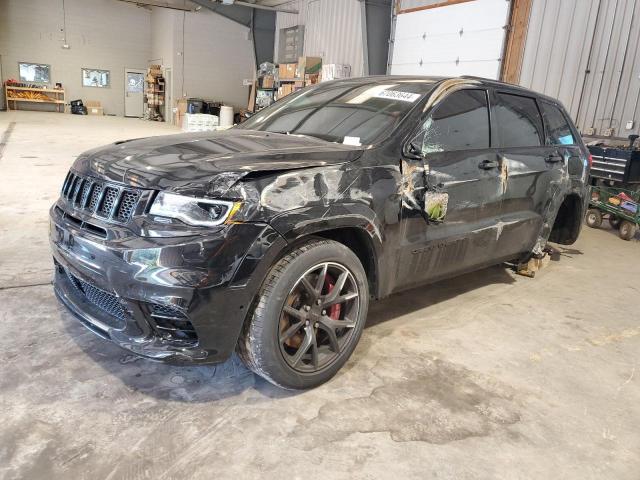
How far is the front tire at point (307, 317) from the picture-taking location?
83.2 inches

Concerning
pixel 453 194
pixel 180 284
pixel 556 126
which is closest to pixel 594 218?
pixel 556 126

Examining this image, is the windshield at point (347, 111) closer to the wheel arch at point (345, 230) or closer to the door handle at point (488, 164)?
the wheel arch at point (345, 230)

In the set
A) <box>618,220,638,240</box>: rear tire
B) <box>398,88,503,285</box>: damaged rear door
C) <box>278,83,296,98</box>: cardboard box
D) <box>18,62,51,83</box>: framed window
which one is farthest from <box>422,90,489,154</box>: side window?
<box>18,62,51,83</box>: framed window

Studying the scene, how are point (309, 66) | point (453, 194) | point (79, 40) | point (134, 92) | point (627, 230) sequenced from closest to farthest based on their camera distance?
point (453, 194) < point (627, 230) < point (309, 66) < point (79, 40) < point (134, 92)

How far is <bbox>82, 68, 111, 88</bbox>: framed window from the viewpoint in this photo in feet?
78.9

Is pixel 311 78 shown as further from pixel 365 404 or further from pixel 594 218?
pixel 365 404

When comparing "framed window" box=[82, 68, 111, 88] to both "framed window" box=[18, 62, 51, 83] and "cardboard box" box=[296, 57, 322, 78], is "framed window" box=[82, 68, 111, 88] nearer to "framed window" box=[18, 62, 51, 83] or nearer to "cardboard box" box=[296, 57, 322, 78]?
"framed window" box=[18, 62, 51, 83]

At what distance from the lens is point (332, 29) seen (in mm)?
14781

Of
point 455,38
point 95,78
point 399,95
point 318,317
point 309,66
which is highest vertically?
point 455,38

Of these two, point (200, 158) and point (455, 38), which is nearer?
point (200, 158)

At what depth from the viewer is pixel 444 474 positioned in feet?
6.24

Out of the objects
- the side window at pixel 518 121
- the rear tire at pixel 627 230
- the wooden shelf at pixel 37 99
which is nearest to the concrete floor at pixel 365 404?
the side window at pixel 518 121

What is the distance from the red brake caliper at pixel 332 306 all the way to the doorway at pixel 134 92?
25.5m

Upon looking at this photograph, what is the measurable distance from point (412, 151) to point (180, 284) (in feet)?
4.69
